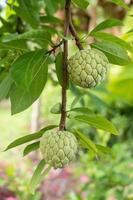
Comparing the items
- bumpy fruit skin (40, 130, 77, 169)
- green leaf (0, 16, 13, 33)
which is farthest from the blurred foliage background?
bumpy fruit skin (40, 130, 77, 169)

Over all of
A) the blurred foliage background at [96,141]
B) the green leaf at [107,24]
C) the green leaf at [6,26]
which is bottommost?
the blurred foliage background at [96,141]

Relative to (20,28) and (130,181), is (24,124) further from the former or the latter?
(20,28)

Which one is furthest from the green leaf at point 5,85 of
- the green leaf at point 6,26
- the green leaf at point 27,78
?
the green leaf at point 6,26

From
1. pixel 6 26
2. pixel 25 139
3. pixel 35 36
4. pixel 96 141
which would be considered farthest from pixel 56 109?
pixel 96 141

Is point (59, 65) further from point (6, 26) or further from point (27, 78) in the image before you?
point (6, 26)

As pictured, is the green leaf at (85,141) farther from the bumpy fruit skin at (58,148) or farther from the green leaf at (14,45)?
the green leaf at (14,45)

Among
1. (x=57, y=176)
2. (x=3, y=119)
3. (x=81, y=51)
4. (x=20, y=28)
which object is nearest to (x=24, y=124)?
(x=3, y=119)
